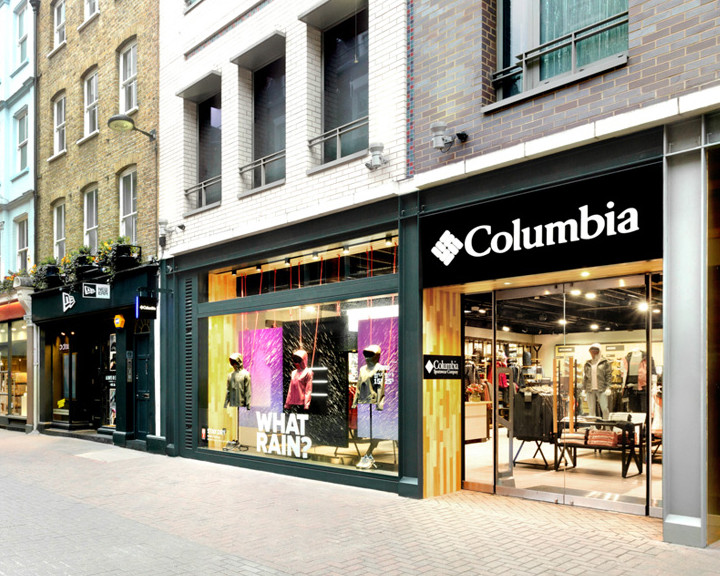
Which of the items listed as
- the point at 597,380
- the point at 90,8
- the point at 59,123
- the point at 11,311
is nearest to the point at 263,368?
the point at 597,380

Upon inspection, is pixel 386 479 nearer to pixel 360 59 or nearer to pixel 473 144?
pixel 473 144

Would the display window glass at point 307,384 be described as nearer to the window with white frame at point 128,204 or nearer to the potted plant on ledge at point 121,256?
the potted plant on ledge at point 121,256

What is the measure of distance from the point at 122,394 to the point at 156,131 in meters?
5.85

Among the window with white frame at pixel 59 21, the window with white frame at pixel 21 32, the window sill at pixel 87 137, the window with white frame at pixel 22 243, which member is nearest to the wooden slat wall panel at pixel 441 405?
the window sill at pixel 87 137

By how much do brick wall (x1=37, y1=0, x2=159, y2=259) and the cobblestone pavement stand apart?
6980mm

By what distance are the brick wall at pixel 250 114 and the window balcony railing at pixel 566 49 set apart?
156 centimetres

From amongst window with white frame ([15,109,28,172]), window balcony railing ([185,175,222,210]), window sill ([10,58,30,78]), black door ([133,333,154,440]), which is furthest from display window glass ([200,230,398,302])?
window sill ([10,58,30,78])

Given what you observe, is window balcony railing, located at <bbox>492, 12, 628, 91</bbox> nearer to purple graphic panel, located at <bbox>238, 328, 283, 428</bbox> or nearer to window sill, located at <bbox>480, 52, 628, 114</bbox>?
window sill, located at <bbox>480, 52, 628, 114</bbox>

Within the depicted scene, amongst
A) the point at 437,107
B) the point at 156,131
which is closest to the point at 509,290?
the point at 437,107

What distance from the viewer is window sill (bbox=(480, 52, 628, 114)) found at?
7.32 m

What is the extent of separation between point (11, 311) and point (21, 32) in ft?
29.3

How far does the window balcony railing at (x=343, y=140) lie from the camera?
10523 mm

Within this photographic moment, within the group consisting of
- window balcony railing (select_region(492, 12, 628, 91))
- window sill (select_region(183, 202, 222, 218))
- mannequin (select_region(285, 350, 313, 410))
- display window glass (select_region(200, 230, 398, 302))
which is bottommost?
mannequin (select_region(285, 350, 313, 410))

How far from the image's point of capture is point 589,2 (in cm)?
809
